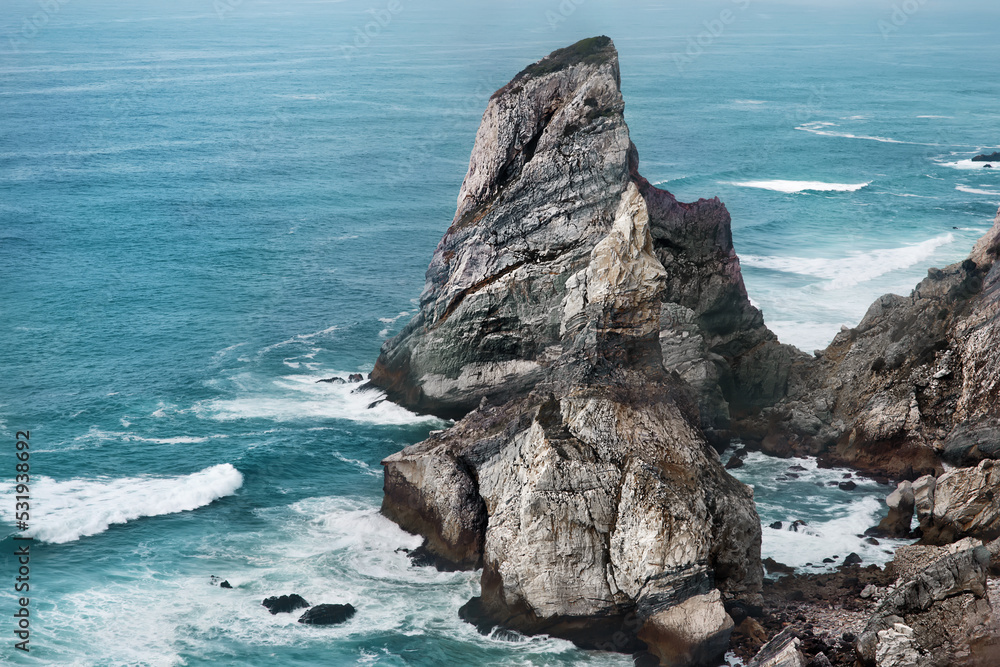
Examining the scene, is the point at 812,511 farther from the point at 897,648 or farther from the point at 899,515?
the point at 897,648

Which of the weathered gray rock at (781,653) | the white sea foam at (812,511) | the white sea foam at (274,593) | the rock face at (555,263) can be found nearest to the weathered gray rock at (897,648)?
the weathered gray rock at (781,653)

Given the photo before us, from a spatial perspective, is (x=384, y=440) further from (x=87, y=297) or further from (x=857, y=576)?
(x=87, y=297)

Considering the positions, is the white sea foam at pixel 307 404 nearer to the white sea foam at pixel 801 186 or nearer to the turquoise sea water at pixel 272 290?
the turquoise sea water at pixel 272 290

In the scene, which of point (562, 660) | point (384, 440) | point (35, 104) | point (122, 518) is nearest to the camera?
point (562, 660)

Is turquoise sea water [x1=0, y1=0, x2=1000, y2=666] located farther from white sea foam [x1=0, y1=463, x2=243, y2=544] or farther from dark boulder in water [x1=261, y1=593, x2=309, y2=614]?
dark boulder in water [x1=261, y1=593, x2=309, y2=614]

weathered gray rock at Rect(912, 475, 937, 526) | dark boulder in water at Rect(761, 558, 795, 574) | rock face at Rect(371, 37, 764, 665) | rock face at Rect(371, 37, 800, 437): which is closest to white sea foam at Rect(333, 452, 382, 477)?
rock face at Rect(371, 37, 764, 665)

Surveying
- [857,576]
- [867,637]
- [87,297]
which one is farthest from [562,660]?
[87,297]

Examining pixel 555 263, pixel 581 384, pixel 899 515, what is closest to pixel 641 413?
pixel 581 384
